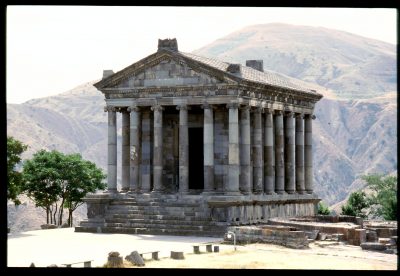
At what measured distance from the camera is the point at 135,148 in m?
54.2

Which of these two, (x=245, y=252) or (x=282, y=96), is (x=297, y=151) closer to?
(x=282, y=96)

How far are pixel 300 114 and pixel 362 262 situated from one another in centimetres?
2573

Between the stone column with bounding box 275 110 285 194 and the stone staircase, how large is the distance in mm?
9114

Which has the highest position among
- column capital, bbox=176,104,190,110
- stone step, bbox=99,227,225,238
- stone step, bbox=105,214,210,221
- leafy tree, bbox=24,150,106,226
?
column capital, bbox=176,104,190,110

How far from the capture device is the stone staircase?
48625 mm

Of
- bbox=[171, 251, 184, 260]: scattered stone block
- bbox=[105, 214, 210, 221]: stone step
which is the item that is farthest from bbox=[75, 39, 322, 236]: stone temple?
bbox=[171, 251, 184, 260]: scattered stone block

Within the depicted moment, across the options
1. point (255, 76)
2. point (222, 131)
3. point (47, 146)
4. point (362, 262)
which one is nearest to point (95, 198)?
point (222, 131)

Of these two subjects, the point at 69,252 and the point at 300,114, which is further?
the point at 300,114

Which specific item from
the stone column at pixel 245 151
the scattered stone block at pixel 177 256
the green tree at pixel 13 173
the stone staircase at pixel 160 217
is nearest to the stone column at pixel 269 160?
the stone column at pixel 245 151

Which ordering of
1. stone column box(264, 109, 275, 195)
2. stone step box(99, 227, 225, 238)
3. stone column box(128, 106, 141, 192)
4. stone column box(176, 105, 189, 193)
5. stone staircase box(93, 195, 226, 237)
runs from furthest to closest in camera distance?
stone column box(264, 109, 275, 195), stone column box(128, 106, 141, 192), stone column box(176, 105, 189, 193), stone staircase box(93, 195, 226, 237), stone step box(99, 227, 225, 238)

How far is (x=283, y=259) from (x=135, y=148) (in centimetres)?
1966

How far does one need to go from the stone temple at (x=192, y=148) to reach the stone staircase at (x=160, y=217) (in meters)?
0.06

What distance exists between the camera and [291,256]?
124 feet

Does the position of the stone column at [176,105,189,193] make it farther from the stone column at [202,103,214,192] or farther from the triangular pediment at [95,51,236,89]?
the triangular pediment at [95,51,236,89]
